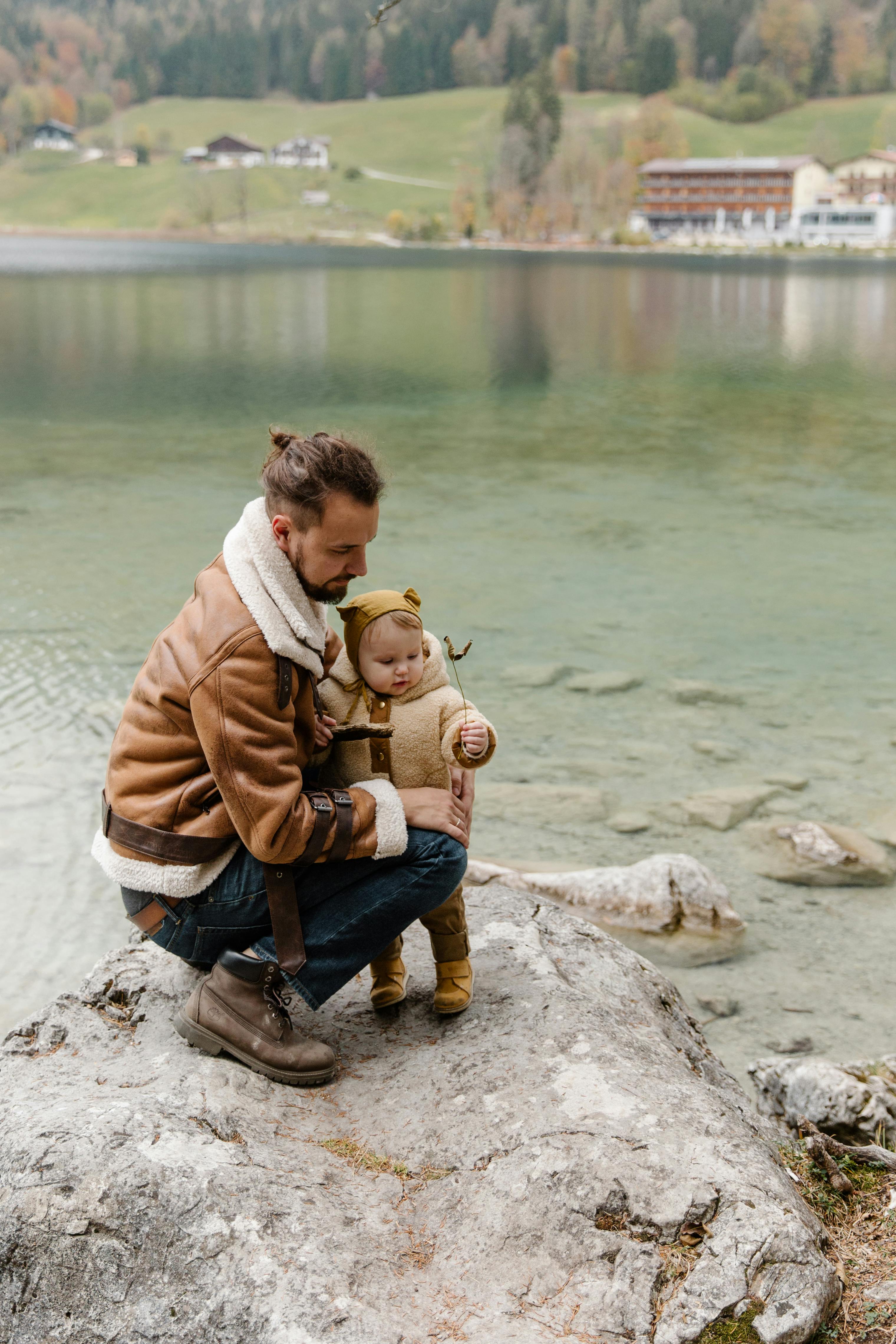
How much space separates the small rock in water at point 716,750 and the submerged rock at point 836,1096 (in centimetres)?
351

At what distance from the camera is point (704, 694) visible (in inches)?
346

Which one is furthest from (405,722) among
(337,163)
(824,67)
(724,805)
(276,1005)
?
(824,67)

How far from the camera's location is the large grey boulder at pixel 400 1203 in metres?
2.34

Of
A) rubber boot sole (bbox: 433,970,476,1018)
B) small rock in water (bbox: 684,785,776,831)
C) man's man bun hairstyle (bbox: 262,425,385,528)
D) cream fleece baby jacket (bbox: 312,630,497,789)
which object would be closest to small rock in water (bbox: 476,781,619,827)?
small rock in water (bbox: 684,785,776,831)

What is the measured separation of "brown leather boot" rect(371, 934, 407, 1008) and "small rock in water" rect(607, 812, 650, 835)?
3361 mm

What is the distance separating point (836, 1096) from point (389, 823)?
1899 mm

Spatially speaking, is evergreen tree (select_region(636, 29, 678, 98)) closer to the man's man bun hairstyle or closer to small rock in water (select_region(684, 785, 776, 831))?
small rock in water (select_region(684, 785, 776, 831))

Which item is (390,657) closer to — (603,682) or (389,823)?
(389,823)

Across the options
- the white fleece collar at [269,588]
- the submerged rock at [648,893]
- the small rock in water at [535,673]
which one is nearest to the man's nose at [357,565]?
the white fleece collar at [269,588]

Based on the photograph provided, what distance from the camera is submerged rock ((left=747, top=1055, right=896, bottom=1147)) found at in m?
3.79

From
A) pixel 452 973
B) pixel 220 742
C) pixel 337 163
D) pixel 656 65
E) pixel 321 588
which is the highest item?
pixel 656 65

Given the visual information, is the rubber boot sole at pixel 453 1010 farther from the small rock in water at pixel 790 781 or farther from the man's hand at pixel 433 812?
the small rock in water at pixel 790 781

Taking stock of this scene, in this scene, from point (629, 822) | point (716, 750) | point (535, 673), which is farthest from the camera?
point (535, 673)

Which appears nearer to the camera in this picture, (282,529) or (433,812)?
(282,529)
